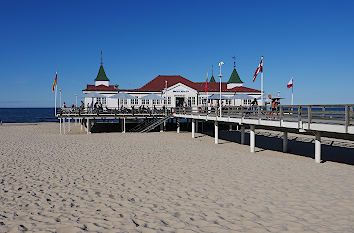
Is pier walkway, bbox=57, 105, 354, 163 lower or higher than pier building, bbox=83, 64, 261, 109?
lower

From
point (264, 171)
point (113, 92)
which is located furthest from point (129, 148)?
point (113, 92)

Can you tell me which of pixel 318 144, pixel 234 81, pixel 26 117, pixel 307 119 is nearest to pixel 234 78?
pixel 234 81

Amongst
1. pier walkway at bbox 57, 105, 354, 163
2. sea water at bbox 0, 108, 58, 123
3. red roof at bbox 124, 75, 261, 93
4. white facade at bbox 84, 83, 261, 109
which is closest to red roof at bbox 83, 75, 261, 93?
red roof at bbox 124, 75, 261, 93

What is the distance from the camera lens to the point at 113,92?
3297 centimetres

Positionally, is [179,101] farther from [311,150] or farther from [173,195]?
[173,195]

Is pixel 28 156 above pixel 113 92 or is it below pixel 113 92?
below

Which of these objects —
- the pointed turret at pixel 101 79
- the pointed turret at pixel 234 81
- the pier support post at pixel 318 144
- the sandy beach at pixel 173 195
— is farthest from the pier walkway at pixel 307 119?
the pointed turret at pixel 101 79

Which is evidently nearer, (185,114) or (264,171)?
(264,171)

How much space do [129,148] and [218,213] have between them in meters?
11.2

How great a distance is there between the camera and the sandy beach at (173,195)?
20.4ft

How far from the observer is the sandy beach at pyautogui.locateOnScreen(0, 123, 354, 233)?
6.22 m

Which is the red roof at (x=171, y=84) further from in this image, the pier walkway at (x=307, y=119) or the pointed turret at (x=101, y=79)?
the pier walkway at (x=307, y=119)

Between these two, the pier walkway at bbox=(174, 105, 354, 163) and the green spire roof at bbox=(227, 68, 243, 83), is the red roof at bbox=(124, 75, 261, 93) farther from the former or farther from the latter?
the pier walkway at bbox=(174, 105, 354, 163)

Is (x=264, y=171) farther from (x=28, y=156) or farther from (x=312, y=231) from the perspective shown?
(x=28, y=156)
